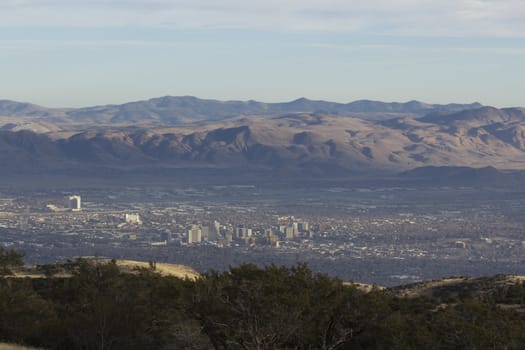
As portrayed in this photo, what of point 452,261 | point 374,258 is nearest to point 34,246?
point 374,258

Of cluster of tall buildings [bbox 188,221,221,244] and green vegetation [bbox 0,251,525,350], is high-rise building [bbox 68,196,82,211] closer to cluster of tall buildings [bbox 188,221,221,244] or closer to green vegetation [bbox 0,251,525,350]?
cluster of tall buildings [bbox 188,221,221,244]

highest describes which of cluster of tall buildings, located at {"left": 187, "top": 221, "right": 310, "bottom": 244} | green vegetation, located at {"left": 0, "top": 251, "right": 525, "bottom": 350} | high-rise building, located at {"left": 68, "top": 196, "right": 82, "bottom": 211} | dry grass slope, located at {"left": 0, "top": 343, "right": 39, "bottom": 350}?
green vegetation, located at {"left": 0, "top": 251, "right": 525, "bottom": 350}

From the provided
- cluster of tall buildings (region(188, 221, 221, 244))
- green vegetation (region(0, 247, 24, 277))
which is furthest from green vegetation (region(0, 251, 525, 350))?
cluster of tall buildings (region(188, 221, 221, 244))

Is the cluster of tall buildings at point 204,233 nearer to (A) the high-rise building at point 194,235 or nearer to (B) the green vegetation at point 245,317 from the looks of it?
(A) the high-rise building at point 194,235

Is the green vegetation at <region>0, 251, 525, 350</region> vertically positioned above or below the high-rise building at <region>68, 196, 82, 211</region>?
above

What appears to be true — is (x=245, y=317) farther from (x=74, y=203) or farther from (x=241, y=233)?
(x=74, y=203)

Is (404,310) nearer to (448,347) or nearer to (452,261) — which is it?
(448,347)

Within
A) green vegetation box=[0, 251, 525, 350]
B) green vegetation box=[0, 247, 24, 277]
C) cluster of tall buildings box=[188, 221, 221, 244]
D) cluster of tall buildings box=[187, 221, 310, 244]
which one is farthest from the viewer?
cluster of tall buildings box=[188, 221, 221, 244]

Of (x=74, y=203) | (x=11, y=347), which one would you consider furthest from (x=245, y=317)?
(x=74, y=203)
